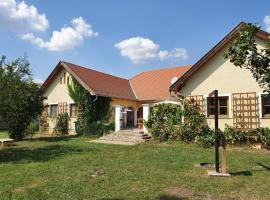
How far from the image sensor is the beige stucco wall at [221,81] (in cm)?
1700

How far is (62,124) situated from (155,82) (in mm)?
9965

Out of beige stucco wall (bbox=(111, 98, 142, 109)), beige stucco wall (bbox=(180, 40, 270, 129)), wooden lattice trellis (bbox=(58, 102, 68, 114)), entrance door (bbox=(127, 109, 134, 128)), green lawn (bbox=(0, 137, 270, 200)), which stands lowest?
green lawn (bbox=(0, 137, 270, 200))

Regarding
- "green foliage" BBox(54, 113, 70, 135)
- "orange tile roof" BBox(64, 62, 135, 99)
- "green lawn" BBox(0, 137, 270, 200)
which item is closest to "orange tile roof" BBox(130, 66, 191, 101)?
"orange tile roof" BBox(64, 62, 135, 99)

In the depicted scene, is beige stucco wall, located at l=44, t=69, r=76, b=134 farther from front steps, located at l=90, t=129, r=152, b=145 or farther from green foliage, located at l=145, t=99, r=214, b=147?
green foliage, located at l=145, t=99, r=214, b=147

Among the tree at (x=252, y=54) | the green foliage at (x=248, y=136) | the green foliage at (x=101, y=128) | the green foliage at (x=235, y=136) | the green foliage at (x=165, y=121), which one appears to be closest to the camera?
the tree at (x=252, y=54)

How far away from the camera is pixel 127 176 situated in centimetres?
923

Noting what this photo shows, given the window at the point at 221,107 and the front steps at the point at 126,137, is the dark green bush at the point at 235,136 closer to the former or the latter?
the window at the point at 221,107

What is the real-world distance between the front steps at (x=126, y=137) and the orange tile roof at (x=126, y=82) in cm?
393

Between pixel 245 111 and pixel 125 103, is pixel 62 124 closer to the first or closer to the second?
pixel 125 103

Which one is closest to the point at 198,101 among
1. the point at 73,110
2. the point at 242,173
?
the point at 242,173

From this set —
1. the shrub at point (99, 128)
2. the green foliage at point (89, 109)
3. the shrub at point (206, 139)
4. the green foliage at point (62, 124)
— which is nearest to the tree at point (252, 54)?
the shrub at point (206, 139)

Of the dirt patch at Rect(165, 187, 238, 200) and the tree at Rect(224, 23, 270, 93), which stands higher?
the tree at Rect(224, 23, 270, 93)

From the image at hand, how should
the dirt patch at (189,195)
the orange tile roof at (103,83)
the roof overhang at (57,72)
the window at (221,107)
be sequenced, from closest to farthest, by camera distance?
the dirt patch at (189,195), the window at (221,107), the roof overhang at (57,72), the orange tile roof at (103,83)

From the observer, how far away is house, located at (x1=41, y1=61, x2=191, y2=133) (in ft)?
80.7
